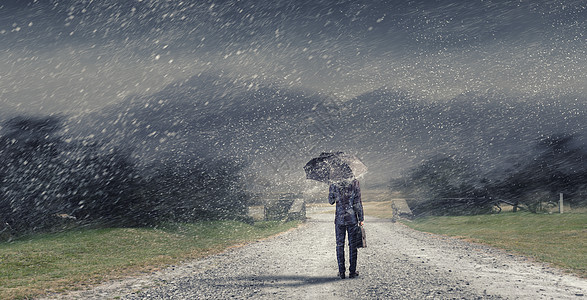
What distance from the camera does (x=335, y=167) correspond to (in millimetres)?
12055

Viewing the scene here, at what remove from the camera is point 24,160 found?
34.8 metres

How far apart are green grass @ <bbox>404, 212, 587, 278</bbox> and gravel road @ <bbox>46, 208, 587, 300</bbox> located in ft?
4.95

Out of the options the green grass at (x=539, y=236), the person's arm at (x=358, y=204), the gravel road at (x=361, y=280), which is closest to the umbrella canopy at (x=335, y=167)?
the person's arm at (x=358, y=204)

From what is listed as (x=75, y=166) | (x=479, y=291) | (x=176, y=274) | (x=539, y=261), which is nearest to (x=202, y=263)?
(x=176, y=274)

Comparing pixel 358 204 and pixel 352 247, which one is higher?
pixel 358 204

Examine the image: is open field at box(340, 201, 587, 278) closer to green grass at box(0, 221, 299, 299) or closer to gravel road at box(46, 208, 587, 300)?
gravel road at box(46, 208, 587, 300)

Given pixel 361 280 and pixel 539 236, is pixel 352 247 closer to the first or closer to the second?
pixel 361 280

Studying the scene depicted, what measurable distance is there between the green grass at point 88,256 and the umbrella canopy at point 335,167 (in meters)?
6.63

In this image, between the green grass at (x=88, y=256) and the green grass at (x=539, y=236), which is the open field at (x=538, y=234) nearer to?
the green grass at (x=539, y=236)

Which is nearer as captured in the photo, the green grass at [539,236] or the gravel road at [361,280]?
the gravel road at [361,280]

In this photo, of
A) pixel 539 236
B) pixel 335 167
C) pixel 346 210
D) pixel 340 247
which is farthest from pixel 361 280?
pixel 539 236

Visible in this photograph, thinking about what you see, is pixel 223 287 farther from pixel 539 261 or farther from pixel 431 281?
pixel 539 261

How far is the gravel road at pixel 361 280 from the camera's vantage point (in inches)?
380

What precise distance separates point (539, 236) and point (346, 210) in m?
21.5
